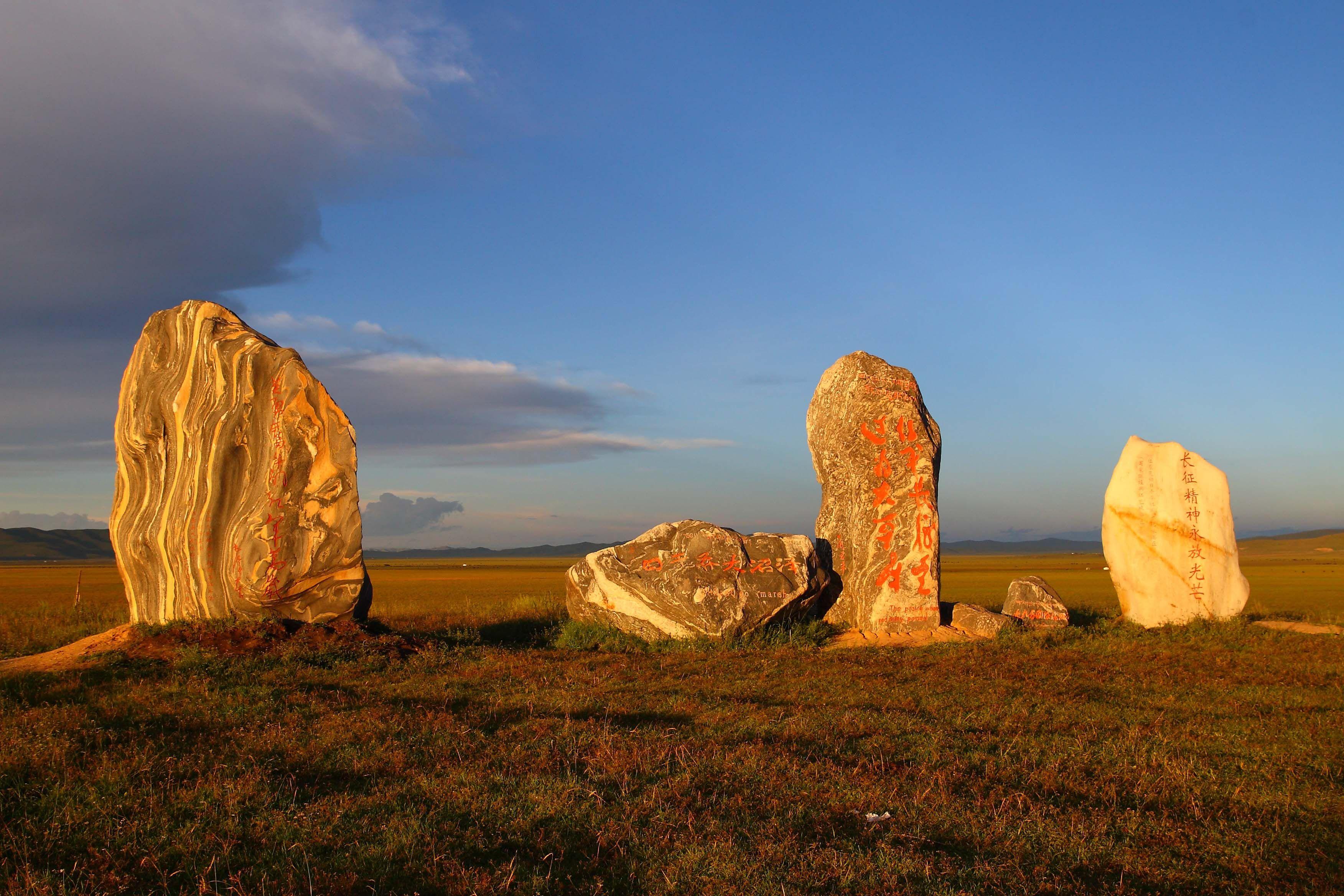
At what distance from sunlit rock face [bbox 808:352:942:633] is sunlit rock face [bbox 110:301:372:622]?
844 centimetres

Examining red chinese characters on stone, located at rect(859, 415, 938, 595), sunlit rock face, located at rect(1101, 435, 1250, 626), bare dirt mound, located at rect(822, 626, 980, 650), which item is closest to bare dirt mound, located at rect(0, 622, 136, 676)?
bare dirt mound, located at rect(822, 626, 980, 650)

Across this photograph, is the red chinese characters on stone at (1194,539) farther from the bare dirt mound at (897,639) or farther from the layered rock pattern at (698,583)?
the layered rock pattern at (698,583)

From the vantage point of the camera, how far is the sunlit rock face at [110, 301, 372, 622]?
45.0ft

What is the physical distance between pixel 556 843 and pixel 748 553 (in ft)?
33.8

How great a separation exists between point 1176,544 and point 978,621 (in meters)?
4.68

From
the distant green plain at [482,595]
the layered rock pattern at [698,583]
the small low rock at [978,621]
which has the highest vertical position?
the layered rock pattern at [698,583]

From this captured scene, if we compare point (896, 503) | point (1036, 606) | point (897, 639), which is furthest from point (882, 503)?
point (1036, 606)

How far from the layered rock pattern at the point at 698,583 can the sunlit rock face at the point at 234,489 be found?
160 inches

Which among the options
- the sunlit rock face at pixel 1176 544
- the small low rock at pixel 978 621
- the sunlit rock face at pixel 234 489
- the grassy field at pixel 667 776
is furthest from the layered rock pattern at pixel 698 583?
the sunlit rock face at pixel 1176 544

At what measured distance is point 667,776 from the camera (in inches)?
247

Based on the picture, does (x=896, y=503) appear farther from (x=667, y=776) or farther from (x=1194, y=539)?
(x=667, y=776)

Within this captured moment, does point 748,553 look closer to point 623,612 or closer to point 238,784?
point 623,612

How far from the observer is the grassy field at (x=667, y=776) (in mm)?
4660

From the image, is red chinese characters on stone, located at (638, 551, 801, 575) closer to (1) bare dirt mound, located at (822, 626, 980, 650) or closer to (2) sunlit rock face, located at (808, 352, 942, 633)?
(2) sunlit rock face, located at (808, 352, 942, 633)
